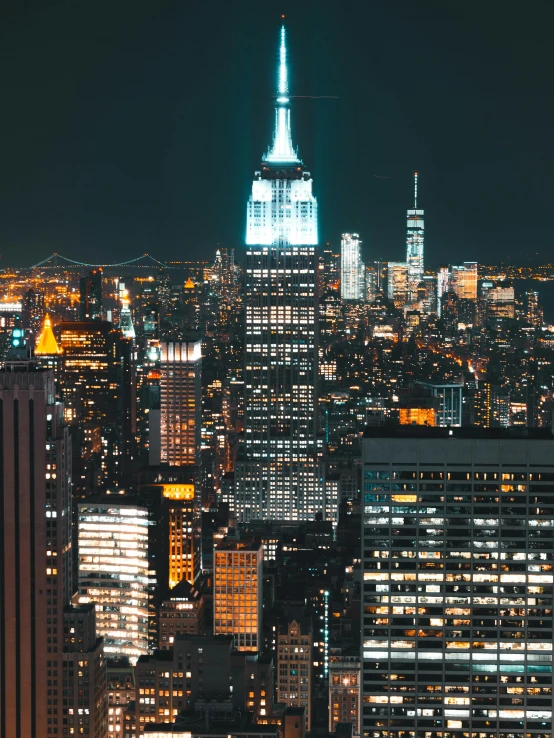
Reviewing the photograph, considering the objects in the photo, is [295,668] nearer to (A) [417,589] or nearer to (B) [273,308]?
(A) [417,589]

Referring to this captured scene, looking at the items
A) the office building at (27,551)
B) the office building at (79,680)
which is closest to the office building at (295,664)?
the office building at (79,680)

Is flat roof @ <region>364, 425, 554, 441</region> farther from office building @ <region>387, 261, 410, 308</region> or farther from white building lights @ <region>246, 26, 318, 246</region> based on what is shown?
office building @ <region>387, 261, 410, 308</region>

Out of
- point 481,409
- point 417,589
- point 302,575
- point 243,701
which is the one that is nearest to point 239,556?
point 302,575

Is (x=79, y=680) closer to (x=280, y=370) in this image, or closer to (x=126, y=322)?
(x=126, y=322)

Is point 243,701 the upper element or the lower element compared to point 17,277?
lower

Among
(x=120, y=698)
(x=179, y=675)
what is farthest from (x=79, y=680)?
(x=179, y=675)

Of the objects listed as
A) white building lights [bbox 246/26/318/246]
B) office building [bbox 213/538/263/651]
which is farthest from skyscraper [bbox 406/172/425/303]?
office building [bbox 213/538/263/651]

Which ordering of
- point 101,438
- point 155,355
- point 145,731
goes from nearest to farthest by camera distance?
1. point 145,731
2. point 101,438
3. point 155,355
